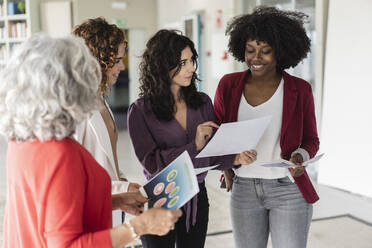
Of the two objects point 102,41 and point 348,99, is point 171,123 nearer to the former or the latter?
point 102,41

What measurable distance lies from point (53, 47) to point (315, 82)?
490cm

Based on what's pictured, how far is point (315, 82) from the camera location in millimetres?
5543

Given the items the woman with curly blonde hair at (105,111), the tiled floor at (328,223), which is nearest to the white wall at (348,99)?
the tiled floor at (328,223)

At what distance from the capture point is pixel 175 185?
1354 millimetres

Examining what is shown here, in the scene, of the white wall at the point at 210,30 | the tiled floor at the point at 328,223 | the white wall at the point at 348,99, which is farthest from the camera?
the white wall at the point at 210,30

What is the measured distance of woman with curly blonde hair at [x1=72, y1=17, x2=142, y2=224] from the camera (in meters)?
1.73

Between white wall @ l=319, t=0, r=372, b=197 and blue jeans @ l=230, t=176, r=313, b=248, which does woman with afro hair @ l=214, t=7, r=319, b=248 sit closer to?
blue jeans @ l=230, t=176, r=313, b=248

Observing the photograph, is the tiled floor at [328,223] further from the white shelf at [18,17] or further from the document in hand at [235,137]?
the white shelf at [18,17]

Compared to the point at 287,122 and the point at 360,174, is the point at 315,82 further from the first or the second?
the point at 287,122

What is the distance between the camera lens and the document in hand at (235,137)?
1688mm

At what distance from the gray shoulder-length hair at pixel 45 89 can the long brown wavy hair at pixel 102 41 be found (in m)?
0.67

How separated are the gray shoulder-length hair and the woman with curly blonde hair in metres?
0.55

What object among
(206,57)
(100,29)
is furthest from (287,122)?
(206,57)

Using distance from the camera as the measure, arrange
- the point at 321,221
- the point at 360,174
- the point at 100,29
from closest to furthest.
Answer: the point at 100,29
the point at 321,221
the point at 360,174
